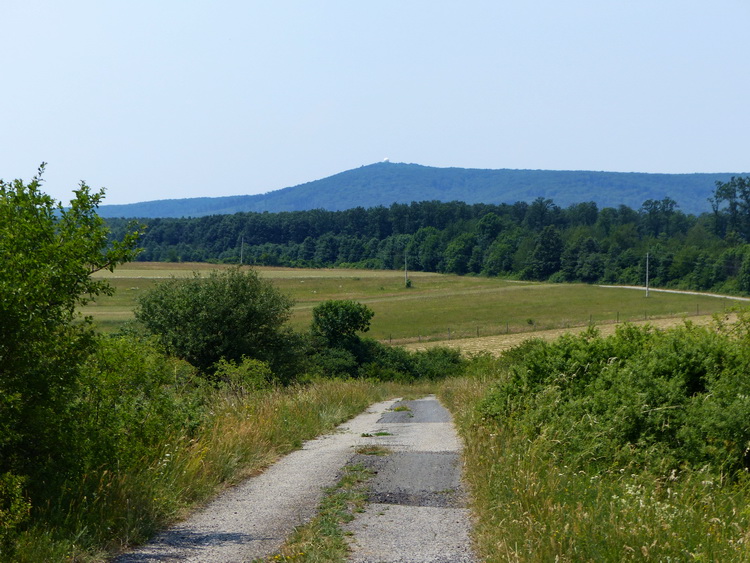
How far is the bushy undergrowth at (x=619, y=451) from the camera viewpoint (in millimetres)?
6051

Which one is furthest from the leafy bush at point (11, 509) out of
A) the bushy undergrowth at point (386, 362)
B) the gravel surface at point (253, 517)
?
the bushy undergrowth at point (386, 362)

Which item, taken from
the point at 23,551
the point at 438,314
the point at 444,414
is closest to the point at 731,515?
the point at 23,551

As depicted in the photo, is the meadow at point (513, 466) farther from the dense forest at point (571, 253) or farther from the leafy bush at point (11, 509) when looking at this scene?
the dense forest at point (571, 253)

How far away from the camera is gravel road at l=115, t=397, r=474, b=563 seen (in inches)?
279

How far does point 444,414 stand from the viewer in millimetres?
23766

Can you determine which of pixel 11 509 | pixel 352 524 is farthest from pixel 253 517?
pixel 11 509

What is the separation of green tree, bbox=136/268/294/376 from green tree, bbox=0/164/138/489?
29.6 meters

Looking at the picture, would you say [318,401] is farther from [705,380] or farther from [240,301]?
[240,301]

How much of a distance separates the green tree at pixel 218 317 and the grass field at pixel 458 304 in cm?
3320

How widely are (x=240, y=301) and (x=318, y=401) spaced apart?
19.0 m

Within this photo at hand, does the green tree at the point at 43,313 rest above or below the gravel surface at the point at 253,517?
above

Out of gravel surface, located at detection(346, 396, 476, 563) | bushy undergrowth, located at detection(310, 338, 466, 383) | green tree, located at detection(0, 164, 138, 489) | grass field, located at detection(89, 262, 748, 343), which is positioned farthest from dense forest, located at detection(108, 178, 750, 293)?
green tree, located at detection(0, 164, 138, 489)

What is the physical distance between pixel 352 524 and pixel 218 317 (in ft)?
102

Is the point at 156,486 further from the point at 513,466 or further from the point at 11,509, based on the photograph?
the point at 513,466
